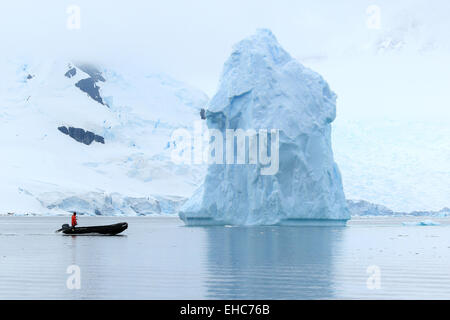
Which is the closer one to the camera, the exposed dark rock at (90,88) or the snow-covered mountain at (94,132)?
the snow-covered mountain at (94,132)

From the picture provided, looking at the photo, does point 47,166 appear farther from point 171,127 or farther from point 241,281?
point 241,281

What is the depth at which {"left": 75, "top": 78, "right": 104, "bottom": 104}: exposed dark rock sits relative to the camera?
563 ft

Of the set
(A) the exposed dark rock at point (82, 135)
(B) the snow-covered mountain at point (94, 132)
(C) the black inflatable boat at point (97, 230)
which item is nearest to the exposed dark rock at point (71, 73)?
(B) the snow-covered mountain at point (94, 132)

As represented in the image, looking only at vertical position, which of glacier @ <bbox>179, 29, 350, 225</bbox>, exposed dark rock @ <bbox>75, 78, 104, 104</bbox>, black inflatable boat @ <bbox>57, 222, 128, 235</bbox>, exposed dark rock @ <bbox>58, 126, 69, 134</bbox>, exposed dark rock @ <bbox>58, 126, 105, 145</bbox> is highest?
exposed dark rock @ <bbox>75, 78, 104, 104</bbox>

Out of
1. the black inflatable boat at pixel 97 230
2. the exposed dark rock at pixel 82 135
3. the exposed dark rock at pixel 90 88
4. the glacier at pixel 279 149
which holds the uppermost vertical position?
the exposed dark rock at pixel 90 88

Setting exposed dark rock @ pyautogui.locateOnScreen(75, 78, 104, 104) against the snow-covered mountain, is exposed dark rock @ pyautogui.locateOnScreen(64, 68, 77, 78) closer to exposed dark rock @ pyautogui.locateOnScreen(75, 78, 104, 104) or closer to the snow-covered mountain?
the snow-covered mountain

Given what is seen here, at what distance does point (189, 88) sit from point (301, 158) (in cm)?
13457

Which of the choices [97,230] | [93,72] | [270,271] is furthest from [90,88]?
[270,271]

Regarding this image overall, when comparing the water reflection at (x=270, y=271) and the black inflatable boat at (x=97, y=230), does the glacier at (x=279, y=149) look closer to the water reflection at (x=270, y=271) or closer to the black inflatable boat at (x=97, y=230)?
the black inflatable boat at (x=97, y=230)

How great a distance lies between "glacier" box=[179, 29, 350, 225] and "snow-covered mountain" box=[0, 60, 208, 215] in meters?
68.7

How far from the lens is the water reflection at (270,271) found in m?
15.4

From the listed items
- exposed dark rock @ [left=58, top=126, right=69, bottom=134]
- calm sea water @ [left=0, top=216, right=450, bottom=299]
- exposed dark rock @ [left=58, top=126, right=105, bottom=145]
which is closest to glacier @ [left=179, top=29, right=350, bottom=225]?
calm sea water @ [left=0, top=216, right=450, bottom=299]

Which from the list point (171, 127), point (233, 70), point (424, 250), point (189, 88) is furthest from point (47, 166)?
point (424, 250)

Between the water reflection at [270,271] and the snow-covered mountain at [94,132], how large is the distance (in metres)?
89.5
